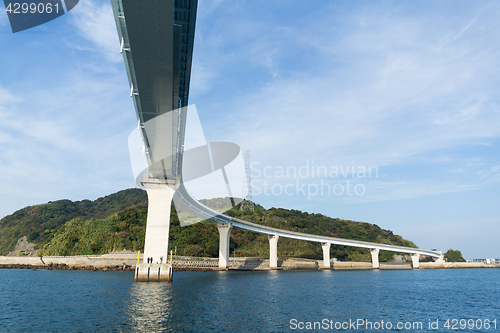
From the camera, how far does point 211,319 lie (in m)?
22.9

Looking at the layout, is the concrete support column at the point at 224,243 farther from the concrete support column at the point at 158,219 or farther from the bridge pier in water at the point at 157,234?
the concrete support column at the point at 158,219

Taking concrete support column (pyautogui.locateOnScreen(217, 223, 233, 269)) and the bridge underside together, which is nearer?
the bridge underside

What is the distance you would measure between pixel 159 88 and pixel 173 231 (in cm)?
8770

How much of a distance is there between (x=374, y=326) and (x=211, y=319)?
11887mm

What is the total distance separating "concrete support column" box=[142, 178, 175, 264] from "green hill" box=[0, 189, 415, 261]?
4699 cm

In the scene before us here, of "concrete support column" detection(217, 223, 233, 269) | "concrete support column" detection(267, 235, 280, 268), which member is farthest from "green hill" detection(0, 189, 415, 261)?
"concrete support column" detection(267, 235, 280, 268)

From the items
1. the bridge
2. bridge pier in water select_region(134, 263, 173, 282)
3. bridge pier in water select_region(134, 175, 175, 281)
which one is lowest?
bridge pier in water select_region(134, 263, 173, 282)

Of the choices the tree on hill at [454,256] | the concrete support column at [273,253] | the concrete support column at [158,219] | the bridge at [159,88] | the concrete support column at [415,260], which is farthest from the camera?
the tree on hill at [454,256]

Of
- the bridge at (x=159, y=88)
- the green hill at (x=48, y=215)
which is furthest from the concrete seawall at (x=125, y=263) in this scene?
the bridge at (x=159, y=88)

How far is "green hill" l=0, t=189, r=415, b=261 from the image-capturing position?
95681 millimetres

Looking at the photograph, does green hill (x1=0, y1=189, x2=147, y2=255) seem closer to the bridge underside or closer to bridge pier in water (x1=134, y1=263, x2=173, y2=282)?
bridge pier in water (x1=134, y1=263, x2=173, y2=282)

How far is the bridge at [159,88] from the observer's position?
17.0 metres

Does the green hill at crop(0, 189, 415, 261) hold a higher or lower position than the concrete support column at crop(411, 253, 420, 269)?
higher

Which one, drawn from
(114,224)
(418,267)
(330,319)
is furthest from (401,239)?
(330,319)
